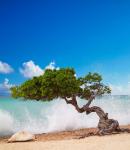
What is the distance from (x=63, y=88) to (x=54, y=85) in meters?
0.41

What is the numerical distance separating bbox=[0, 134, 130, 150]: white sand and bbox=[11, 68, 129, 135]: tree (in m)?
1.98

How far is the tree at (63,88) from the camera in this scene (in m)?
17.2

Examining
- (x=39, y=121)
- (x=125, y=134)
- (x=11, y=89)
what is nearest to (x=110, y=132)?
(x=125, y=134)

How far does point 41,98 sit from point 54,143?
9.55ft

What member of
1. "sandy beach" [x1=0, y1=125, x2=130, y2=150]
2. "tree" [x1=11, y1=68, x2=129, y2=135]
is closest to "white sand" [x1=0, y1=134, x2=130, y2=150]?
"sandy beach" [x1=0, y1=125, x2=130, y2=150]

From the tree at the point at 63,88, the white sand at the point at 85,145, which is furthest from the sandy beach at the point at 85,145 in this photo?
the tree at the point at 63,88

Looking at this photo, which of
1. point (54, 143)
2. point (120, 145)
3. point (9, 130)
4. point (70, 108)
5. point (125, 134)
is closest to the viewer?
point (120, 145)

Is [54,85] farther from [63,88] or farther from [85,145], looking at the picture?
[85,145]

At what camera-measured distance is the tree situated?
677 inches

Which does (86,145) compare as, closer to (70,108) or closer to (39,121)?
(39,121)

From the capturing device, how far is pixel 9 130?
2553cm

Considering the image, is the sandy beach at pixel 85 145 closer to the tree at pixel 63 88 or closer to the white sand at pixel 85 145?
the white sand at pixel 85 145

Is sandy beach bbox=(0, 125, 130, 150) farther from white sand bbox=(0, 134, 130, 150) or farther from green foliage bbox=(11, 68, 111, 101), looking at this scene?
green foliage bbox=(11, 68, 111, 101)

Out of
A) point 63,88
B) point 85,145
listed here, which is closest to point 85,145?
point 85,145
